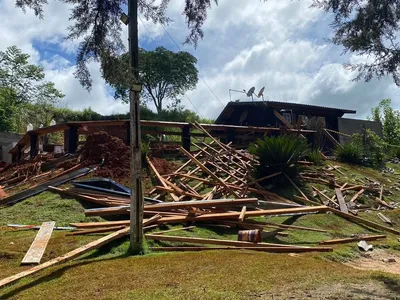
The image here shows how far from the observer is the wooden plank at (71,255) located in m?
4.80

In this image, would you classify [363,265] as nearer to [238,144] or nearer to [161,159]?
[161,159]

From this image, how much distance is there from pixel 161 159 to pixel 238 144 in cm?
375

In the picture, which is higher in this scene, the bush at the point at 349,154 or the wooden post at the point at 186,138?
the wooden post at the point at 186,138

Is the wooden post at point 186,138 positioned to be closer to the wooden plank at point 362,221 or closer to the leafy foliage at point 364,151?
the wooden plank at point 362,221

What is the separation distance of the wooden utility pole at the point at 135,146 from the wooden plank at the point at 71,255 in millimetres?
494

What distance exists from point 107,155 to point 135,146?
5.47 metres

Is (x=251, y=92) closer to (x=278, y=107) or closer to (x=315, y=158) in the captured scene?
(x=278, y=107)

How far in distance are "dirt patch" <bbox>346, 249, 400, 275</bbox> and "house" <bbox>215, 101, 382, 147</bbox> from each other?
13255 millimetres

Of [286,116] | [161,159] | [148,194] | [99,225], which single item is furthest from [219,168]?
[286,116]

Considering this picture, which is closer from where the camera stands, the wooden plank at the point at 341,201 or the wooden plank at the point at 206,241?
the wooden plank at the point at 206,241

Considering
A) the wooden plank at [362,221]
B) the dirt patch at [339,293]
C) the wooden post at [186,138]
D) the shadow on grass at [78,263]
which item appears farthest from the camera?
the wooden post at [186,138]

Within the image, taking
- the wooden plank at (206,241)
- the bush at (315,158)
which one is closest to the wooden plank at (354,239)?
the wooden plank at (206,241)

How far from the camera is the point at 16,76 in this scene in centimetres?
3023

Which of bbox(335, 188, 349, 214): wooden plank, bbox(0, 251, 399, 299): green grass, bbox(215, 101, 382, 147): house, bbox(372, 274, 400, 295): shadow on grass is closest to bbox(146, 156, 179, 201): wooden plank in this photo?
bbox(0, 251, 399, 299): green grass
